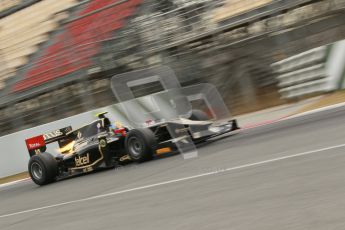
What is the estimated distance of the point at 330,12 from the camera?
15.8 metres

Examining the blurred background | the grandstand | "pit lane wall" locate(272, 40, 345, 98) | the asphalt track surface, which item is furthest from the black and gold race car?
the grandstand

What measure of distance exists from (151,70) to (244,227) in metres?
9.74

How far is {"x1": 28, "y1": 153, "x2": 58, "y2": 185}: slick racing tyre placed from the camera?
11.6 metres

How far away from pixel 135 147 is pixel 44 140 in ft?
8.52

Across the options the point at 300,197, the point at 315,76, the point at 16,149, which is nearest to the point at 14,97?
the point at 16,149

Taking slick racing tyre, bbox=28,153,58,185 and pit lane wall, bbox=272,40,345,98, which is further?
pit lane wall, bbox=272,40,345,98

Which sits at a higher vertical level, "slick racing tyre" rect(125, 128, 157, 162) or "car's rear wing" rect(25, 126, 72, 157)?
"car's rear wing" rect(25, 126, 72, 157)

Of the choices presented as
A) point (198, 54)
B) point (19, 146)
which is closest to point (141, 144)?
point (19, 146)

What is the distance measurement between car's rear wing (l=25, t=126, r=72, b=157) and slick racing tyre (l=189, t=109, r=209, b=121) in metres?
2.73

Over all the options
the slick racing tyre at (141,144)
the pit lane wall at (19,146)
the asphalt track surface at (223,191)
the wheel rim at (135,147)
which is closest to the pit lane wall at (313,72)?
the asphalt track surface at (223,191)

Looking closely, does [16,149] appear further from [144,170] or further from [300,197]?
[300,197]

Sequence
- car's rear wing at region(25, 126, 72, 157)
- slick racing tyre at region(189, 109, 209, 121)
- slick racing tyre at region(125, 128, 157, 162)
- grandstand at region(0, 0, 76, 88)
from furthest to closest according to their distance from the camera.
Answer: grandstand at region(0, 0, 76, 88) < car's rear wing at region(25, 126, 72, 157) < slick racing tyre at region(189, 109, 209, 121) < slick racing tyre at region(125, 128, 157, 162)

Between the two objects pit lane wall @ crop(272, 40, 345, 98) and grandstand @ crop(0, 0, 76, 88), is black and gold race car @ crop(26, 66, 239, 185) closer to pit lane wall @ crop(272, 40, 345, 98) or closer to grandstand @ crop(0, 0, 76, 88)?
pit lane wall @ crop(272, 40, 345, 98)

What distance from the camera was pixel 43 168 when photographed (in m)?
11.6
